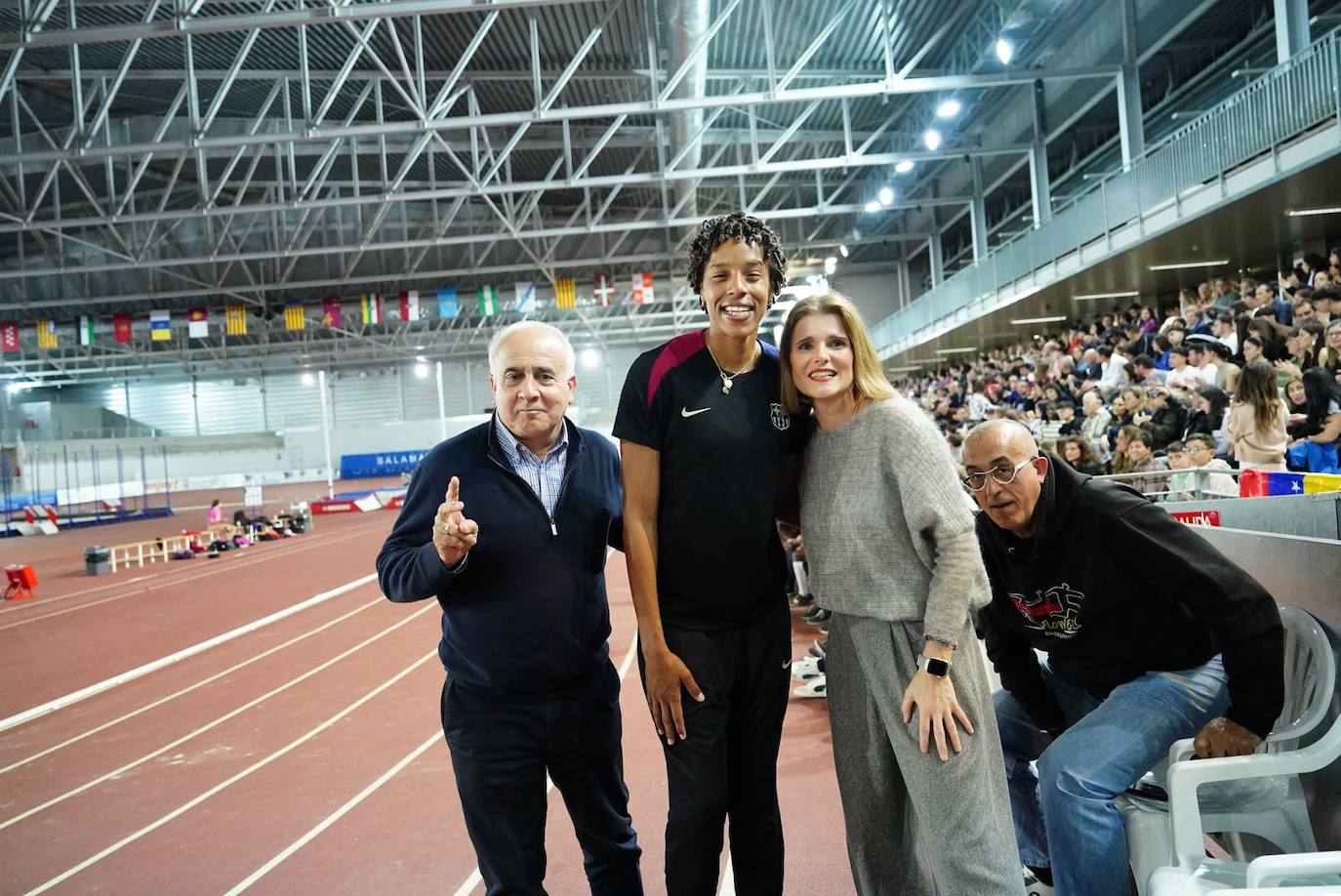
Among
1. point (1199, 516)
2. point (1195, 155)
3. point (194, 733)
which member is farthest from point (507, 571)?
point (1195, 155)

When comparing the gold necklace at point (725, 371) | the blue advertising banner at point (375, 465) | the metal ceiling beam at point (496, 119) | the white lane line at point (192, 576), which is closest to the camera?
the gold necklace at point (725, 371)

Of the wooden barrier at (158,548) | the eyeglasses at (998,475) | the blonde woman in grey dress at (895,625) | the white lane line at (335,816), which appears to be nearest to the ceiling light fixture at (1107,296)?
the white lane line at (335,816)

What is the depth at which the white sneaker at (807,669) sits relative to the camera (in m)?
5.84

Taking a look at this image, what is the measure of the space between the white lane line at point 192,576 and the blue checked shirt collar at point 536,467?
11.7 metres

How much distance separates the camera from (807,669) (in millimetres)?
5945

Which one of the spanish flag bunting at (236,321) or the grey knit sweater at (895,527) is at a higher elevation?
the spanish flag bunting at (236,321)

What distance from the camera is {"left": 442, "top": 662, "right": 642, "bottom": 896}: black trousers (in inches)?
92.8

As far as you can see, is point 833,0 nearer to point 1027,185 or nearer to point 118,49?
point 118,49

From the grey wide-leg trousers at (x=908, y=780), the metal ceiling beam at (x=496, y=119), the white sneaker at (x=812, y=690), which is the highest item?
the metal ceiling beam at (x=496, y=119)

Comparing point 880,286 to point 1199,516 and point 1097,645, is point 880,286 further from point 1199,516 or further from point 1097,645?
point 1097,645

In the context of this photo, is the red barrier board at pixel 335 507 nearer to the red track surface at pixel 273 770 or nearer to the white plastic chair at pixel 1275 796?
the red track surface at pixel 273 770

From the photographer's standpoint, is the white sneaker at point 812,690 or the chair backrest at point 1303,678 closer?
the chair backrest at point 1303,678

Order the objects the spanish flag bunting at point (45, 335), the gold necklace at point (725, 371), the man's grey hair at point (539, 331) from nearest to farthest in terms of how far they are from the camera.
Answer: the gold necklace at point (725, 371), the man's grey hair at point (539, 331), the spanish flag bunting at point (45, 335)

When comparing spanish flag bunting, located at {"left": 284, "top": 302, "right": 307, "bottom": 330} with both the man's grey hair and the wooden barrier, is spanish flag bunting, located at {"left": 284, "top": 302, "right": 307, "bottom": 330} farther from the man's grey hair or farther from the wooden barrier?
the man's grey hair
